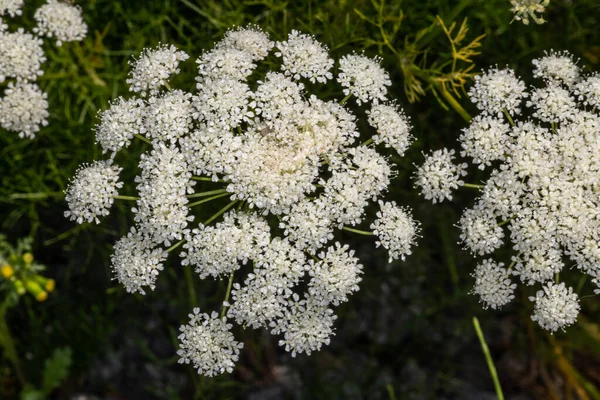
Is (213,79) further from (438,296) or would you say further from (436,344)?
(436,344)

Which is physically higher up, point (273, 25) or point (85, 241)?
point (273, 25)

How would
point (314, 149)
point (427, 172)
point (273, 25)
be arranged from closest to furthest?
point (314, 149), point (427, 172), point (273, 25)

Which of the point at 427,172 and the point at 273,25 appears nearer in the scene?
the point at 427,172

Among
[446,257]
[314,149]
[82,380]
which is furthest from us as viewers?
[82,380]

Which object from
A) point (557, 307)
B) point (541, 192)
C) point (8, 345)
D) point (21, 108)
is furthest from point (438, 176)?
point (8, 345)

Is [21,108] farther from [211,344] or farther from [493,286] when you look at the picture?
[493,286]

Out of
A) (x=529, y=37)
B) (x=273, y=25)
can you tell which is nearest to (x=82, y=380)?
(x=273, y=25)

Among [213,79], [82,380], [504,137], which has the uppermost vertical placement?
[504,137]

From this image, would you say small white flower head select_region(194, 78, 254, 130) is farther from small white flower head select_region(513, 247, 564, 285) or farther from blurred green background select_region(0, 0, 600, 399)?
small white flower head select_region(513, 247, 564, 285)
